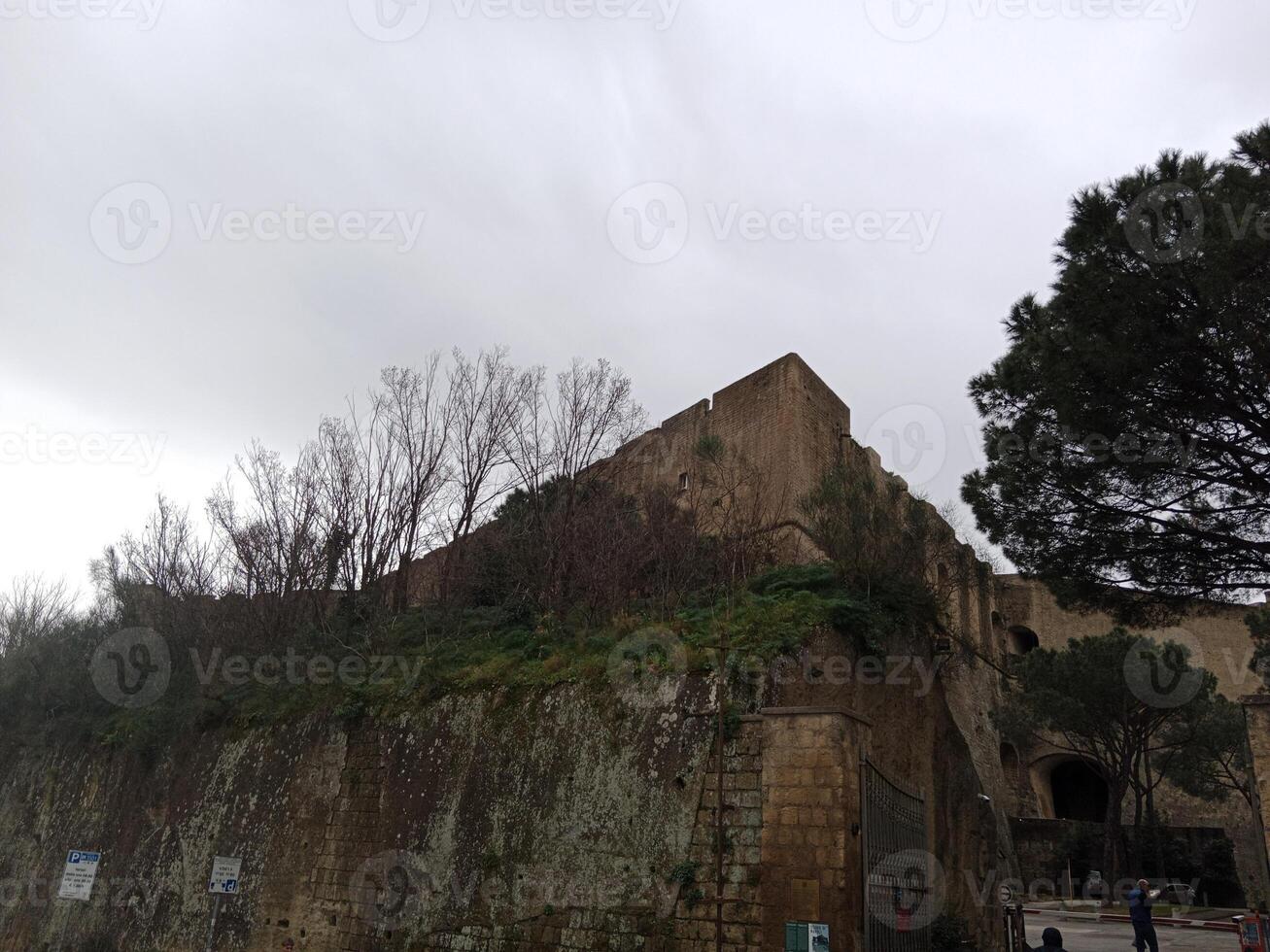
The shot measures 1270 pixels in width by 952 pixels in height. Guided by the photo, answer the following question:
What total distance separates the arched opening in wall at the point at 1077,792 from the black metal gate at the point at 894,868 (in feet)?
81.8

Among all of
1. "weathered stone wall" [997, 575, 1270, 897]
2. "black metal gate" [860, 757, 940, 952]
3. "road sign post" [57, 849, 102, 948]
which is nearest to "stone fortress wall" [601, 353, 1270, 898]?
"weathered stone wall" [997, 575, 1270, 897]

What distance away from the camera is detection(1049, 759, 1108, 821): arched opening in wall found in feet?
103

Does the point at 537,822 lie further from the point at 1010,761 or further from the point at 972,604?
the point at 1010,761

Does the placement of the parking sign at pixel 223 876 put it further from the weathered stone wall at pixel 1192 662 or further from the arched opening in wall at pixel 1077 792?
the arched opening in wall at pixel 1077 792

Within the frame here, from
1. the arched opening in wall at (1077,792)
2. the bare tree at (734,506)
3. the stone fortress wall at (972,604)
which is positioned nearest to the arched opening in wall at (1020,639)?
the stone fortress wall at (972,604)

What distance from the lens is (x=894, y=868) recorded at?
9.16m

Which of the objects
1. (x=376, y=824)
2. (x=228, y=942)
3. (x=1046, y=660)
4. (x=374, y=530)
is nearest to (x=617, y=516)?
(x=374, y=530)

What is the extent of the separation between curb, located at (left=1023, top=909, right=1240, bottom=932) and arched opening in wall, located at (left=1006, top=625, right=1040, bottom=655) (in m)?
12.9

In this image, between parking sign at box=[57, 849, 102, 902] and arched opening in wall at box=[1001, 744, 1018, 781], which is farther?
arched opening in wall at box=[1001, 744, 1018, 781]

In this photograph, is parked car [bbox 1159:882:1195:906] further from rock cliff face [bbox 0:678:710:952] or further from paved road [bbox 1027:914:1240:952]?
rock cliff face [bbox 0:678:710:952]

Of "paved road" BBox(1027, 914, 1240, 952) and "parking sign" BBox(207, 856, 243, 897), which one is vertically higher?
"parking sign" BBox(207, 856, 243, 897)

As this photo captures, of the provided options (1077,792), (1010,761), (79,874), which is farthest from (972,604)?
(79,874)

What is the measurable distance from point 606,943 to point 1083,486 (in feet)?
25.0

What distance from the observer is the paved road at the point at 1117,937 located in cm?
1345
